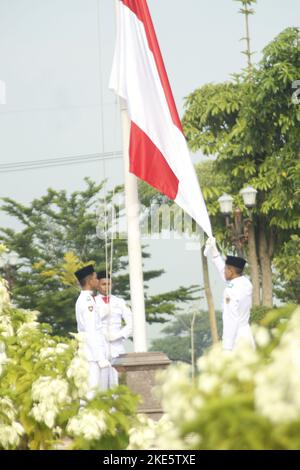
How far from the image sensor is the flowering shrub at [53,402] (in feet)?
19.6

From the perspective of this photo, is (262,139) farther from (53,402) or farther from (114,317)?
(53,402)

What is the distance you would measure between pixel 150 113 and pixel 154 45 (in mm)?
812

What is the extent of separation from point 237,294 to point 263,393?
29.2 ft

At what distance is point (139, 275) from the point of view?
10.7 meters

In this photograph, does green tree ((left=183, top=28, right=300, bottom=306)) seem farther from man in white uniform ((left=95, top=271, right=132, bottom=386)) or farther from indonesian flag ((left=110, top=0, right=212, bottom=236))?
indonesian flag ((left=110, top=0, right=212, bottom=236))

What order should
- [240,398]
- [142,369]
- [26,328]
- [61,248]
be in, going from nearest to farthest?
1. [240,398]
2. [26,328]
3. [142,369]
4. [61,248]

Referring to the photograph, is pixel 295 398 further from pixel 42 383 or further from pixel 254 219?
pixel 254 219

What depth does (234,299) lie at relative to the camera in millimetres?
12203

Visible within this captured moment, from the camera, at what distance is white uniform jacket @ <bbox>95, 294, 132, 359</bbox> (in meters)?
12.4

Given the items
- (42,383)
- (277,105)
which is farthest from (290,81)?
(42,383)

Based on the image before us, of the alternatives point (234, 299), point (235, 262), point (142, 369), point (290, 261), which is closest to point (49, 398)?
point (142, 369)

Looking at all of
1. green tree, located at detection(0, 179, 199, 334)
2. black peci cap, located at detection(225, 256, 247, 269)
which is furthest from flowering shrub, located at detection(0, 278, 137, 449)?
green tree, located at detection(0, 179, 199, 334)

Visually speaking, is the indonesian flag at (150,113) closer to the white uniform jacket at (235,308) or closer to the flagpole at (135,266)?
the flagpole at (135,266)

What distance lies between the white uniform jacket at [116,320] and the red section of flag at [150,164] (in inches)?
72.1
